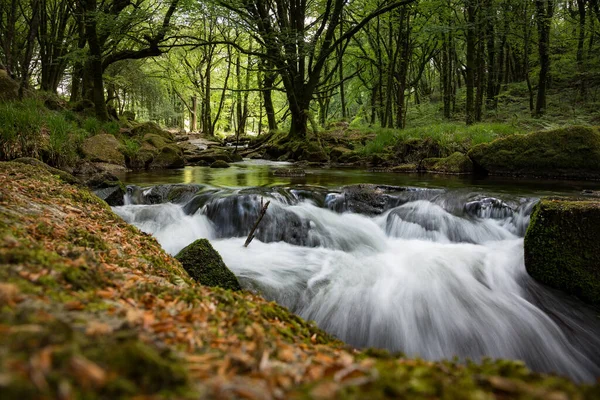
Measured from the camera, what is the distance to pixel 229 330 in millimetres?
1382

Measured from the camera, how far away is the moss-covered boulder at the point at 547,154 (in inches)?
365

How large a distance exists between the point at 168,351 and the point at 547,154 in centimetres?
1194

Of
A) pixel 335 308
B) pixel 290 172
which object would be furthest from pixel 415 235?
pixel 290 172

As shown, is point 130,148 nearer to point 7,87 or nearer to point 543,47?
point 7,87

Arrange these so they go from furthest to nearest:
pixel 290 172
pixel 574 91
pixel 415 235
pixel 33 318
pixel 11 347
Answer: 1. pixel 574 91
2. pixel 290 172
3. pixel 415 235
4. pixel 33 318
5. pixel 11 347

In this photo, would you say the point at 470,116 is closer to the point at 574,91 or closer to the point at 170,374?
the point at 574,91

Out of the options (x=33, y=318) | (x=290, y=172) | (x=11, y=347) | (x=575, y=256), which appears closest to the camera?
(x=11, y=347)

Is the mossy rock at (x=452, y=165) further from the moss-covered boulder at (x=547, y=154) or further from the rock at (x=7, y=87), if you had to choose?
the rock at (x=7, y=87)

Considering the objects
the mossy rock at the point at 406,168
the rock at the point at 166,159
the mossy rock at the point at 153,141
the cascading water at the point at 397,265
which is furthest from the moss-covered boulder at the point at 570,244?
the mossy rock at the point at 153,141

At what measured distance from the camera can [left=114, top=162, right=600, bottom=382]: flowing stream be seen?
134 inches

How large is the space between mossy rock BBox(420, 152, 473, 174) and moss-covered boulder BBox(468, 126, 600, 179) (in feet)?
1.16

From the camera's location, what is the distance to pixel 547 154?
32.3ft

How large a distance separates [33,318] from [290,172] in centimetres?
1024

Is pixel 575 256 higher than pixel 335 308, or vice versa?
pixel 575 256
